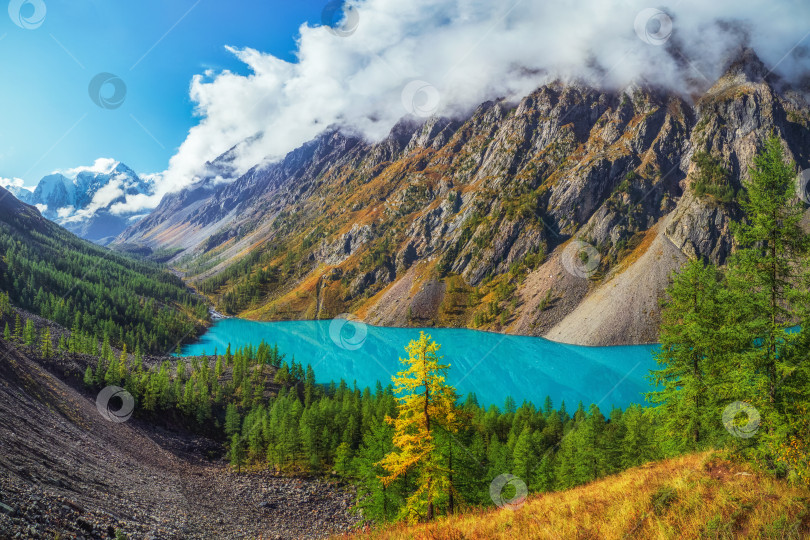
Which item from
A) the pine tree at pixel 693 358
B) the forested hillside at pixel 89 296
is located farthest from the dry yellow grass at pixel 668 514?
the forested hillside at pixel 89 296

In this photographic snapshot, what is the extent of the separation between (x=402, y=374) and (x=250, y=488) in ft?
94.2

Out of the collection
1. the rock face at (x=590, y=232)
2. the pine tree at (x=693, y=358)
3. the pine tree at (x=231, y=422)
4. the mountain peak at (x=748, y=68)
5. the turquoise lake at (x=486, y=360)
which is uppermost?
the mountain peak at (x=748, y=68)

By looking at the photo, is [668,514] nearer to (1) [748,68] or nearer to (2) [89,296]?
(2) [89,296]

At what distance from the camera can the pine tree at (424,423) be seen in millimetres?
16516

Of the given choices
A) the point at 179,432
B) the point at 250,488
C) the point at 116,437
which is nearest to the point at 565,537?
the point at 250,488

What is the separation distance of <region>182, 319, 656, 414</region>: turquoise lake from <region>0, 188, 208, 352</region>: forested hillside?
13.1m

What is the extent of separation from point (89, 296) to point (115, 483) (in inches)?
4967

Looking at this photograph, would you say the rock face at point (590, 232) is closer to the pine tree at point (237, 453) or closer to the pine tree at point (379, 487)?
the pine tree at point (237, 453)

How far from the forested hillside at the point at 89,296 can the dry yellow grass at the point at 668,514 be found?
95.9 meters

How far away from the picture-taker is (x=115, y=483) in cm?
2384

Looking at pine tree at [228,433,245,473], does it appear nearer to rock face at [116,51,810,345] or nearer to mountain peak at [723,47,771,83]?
rock face at [116,51,810,345]

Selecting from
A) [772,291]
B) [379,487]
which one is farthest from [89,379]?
[772,291]

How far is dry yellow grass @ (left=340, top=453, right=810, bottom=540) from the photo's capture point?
8.59 metres

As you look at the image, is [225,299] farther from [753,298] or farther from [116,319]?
[753,298]
